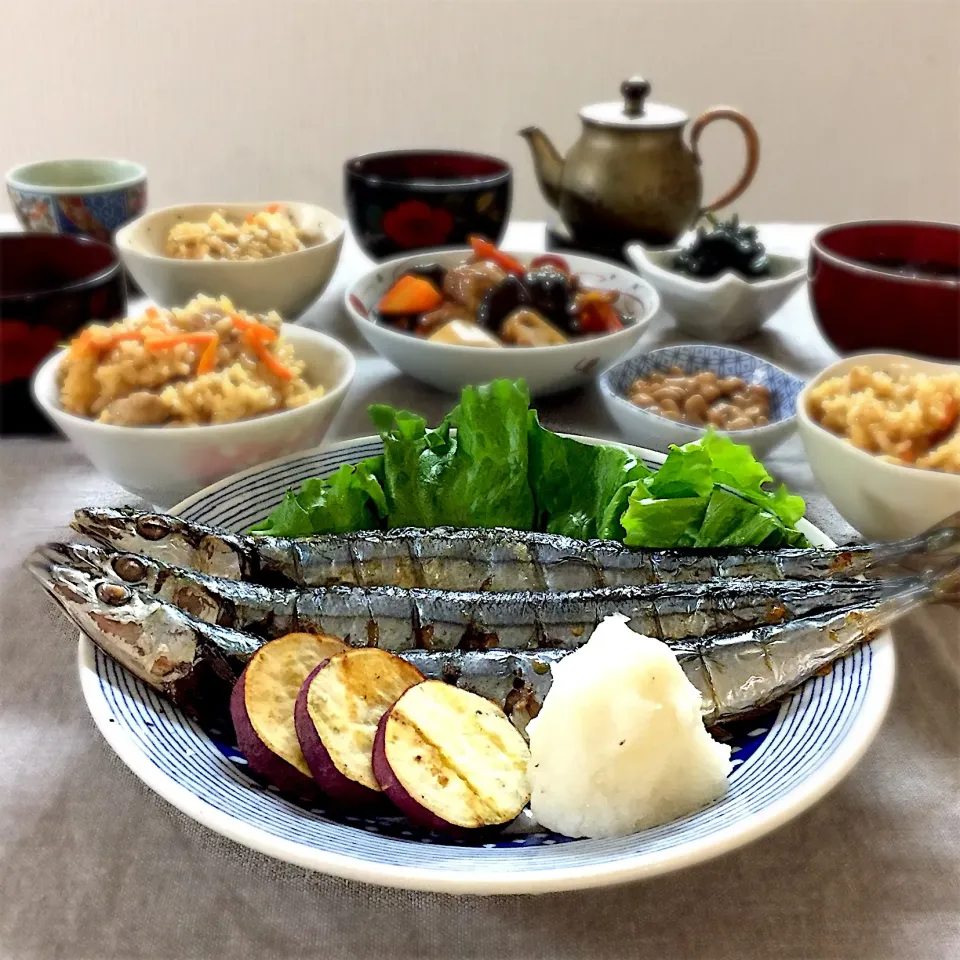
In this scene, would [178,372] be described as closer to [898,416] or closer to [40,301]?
[40,301]

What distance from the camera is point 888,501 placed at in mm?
1331

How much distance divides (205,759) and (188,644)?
141 millimetres

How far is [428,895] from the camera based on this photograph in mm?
922

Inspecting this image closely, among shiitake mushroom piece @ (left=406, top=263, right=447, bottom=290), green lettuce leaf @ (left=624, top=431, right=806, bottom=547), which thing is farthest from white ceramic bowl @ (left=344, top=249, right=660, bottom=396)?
green lettuce leaf @ (left=624, top=431, right=806, bottom=547)

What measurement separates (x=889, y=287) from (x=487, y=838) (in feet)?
4.71

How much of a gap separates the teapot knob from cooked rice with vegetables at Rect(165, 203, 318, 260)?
88 centimetres

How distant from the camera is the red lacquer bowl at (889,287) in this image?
1.82m

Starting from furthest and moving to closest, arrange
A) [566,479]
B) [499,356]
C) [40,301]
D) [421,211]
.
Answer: [421,211]
[499,356]
[40,301]
[566,479]

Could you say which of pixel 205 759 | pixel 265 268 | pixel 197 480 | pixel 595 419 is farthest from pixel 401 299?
pixel 205 759

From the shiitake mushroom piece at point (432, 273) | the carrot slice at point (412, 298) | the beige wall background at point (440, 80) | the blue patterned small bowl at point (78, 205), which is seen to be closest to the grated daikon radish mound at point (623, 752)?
the carrot slice at point (412, 298)

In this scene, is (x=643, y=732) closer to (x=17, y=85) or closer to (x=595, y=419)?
(x=595, y=419)

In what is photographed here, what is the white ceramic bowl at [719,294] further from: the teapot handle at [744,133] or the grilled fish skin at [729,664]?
the grilled fish skin at [729,664]

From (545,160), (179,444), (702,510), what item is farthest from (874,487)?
(545,160)

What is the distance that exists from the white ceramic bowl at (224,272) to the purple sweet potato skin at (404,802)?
1346 millimetres
